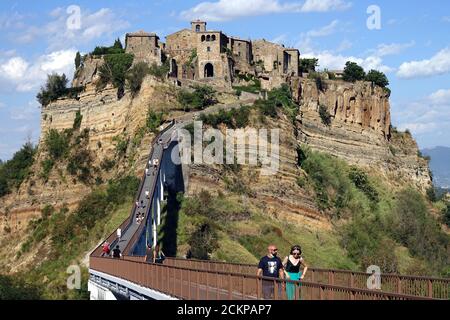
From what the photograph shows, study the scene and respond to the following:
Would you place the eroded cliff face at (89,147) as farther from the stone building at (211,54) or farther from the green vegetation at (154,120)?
the stone building at (211,54)

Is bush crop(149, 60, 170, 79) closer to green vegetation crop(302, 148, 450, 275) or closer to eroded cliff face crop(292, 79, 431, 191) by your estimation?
eroded cliff face crop(292, 79, 431, 191)

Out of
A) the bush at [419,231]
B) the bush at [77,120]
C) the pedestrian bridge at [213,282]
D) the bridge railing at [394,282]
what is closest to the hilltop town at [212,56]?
the bush at [77,120]

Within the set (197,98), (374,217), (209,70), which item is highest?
(209,70)

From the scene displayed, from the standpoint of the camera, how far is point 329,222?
6831 centimetres

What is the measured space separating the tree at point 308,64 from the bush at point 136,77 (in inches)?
775

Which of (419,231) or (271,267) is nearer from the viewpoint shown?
(271,267)

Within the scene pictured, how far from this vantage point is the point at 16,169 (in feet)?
268

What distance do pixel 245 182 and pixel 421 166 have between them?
3010cm

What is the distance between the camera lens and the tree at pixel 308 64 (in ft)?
302

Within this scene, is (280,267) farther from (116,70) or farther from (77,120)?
(116,70)

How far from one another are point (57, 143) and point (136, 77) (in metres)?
9.45

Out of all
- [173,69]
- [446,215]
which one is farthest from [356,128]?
[173,69]
